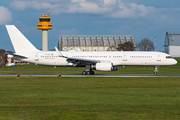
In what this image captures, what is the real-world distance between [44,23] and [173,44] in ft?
205

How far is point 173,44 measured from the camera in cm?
12756

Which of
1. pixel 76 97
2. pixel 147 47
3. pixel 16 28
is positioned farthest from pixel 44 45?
pixel 76 97

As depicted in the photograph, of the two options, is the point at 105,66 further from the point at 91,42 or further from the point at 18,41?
the point at 91,42

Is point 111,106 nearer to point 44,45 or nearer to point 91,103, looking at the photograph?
point 91,103

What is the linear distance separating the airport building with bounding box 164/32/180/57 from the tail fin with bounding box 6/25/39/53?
95882 millimetres

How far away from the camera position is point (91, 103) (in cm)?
1641

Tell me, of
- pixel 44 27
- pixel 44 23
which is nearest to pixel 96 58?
pixel 44 27

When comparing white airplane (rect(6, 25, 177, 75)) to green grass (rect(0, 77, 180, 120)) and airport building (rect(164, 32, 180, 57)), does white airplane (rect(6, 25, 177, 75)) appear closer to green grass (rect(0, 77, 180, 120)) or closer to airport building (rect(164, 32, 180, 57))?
green grass (rect(0, 77, 180, 120))

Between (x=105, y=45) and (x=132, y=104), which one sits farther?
(x=105, y=45)

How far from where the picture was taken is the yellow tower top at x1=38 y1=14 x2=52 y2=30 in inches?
4975

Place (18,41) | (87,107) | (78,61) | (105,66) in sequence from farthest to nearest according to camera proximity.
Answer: (18,41)
(78,61)
(105,66)
(87,107)

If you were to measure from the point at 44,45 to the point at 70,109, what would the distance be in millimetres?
115701

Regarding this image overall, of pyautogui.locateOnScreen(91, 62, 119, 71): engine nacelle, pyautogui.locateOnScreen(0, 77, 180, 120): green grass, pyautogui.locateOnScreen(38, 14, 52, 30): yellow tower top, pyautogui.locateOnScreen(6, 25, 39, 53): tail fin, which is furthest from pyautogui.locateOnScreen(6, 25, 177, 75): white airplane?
pyautogui.locateOnScreen(38, 14, 52, 30): yellow tower top

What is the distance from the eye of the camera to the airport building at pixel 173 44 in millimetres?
126562
